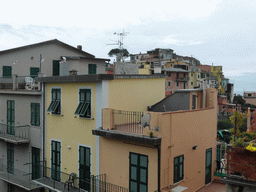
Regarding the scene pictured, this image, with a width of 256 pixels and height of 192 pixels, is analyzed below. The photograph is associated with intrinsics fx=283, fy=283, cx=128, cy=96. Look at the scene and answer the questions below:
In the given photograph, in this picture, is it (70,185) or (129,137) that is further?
(70,185)

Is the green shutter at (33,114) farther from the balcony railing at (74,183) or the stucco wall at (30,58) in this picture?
the stucco wall at (30,58)

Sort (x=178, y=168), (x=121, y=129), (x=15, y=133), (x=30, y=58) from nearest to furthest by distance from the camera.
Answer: (x=178, y=168) → (x=121, y=129) → (x=15, y=133) → (x=30, y=58)

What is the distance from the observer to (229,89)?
329 ft

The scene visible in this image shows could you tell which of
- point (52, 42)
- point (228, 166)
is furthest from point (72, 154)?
point (52, 42)

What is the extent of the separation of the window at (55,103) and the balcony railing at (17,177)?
14.6 feet

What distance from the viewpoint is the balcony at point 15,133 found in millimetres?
17737

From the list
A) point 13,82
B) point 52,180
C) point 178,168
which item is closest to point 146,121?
point 178,168

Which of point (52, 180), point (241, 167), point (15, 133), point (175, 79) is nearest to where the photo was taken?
point (241, 167)

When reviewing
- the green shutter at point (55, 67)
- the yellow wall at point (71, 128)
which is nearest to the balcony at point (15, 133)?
the yellow wall at point (71, 128)

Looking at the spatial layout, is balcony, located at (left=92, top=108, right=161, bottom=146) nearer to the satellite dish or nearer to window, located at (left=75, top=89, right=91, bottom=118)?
the satellite dish

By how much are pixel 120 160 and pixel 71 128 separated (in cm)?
377

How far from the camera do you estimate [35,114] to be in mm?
17344

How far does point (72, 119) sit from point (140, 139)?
5.05 metres

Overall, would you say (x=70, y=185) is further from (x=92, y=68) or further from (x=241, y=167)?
(x=92, y=68)
